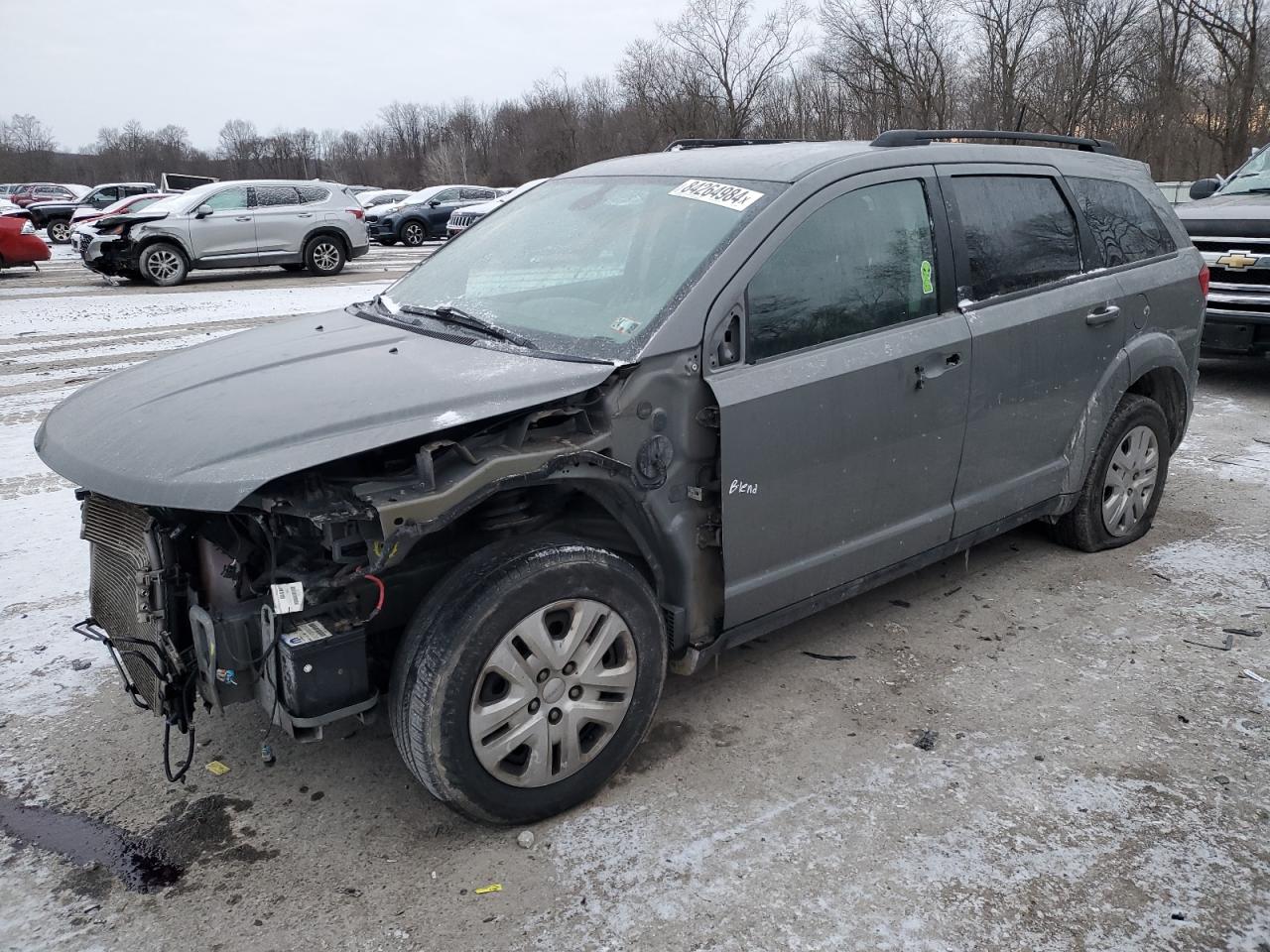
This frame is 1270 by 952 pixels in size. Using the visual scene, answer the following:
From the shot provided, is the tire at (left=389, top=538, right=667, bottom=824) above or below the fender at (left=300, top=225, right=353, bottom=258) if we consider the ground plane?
below

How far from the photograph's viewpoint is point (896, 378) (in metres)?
3.39

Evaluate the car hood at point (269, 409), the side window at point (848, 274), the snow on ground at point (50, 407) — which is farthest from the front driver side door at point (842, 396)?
the snow on ground at point (50, 407)

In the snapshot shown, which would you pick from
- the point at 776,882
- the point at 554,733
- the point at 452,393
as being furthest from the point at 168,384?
the point at 776,882

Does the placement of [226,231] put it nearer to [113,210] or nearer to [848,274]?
[113,210]

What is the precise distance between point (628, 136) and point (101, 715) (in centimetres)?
5444

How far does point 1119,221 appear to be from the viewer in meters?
4.45

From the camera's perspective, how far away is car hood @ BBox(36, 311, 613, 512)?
94.0 inches

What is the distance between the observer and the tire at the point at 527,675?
2561 millimetres

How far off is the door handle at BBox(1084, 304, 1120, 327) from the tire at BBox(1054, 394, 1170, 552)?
47 cm

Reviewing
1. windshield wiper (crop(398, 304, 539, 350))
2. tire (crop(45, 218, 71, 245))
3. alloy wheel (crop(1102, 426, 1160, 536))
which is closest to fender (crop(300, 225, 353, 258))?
windshield wiper (crop(398, 304, 539, 350))

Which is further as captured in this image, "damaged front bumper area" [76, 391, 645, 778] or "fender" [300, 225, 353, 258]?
"fender" [300, 225, 353, 258]

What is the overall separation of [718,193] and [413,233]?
80.2 feet

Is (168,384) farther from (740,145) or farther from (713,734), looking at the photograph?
(740,145)

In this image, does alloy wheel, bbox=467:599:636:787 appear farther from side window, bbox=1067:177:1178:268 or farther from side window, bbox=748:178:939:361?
side window, bbox=1067:177:1178:268
